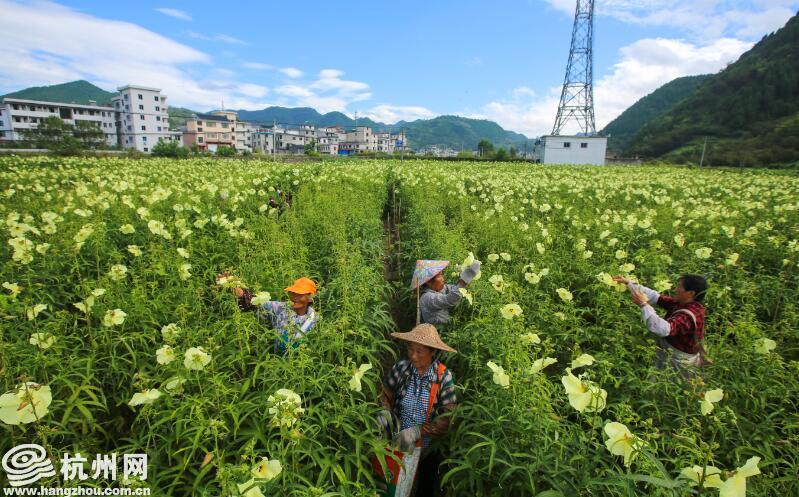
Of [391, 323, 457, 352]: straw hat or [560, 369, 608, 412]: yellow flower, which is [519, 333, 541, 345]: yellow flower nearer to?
[391, 323, 457, 352]: straw hat

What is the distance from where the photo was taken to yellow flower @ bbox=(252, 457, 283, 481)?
1.44 metres

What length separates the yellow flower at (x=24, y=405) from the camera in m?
1.50

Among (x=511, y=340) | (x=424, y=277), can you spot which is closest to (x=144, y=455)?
(x=511, y=340)

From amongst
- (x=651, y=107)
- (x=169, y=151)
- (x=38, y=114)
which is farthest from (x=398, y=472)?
(x=651, y=107)

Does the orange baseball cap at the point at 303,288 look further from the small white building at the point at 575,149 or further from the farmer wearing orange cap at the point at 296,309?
the small white building at the point at 575,149

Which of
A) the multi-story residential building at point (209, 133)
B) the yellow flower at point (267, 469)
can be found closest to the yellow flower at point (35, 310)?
the yellow flower at point (267, 469)

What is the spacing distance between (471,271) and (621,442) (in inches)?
85.3

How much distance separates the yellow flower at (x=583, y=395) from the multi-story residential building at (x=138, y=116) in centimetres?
8186

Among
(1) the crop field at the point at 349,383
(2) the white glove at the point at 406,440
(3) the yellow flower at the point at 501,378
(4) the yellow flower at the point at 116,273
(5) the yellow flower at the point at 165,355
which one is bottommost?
(2) the white glove at the point at 406,440

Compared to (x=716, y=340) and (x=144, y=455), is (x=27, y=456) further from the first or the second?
(x=716, y=340)

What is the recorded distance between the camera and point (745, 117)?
2158 inches

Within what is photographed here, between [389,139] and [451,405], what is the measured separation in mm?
131849

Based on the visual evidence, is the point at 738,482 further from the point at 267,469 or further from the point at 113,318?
the point at 113,318

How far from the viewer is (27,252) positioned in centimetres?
324
